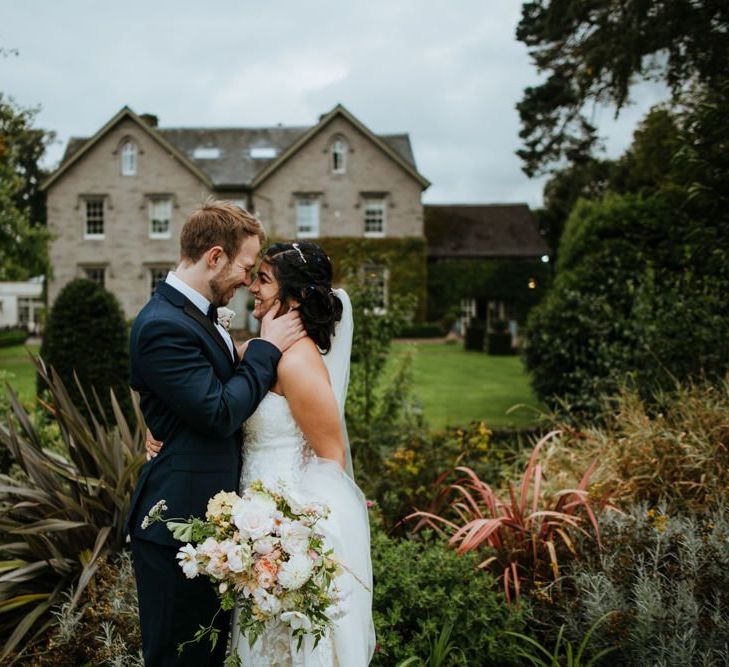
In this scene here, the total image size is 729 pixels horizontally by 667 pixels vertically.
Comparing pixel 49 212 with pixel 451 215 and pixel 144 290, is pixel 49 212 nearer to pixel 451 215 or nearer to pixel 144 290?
pixel 144 290

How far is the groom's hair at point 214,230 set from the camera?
8.68ft

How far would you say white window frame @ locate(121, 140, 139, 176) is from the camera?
103ft

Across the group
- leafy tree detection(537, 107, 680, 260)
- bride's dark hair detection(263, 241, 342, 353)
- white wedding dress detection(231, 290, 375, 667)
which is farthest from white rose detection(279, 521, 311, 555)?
leafy tree detection(537, 107, 680, 260)

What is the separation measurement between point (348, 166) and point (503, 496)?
2790 centimetres

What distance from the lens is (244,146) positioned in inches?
1331

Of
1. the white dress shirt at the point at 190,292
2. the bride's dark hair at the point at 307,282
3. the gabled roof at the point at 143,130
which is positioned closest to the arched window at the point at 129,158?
the gabled roof at the point at 143,130

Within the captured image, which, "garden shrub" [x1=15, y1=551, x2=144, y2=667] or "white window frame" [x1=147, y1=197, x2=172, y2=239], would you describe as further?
"white window frame" [x1=147, y1=197, x2=172, y2=239]

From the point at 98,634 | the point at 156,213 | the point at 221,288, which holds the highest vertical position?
the point at 156,213

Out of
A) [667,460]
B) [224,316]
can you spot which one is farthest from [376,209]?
[224,316]

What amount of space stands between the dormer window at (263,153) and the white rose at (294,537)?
33.0m

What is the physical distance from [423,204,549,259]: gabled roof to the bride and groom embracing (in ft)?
107

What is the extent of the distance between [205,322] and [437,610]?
1.96 meters

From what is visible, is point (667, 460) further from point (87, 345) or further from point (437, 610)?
point (87, 345)

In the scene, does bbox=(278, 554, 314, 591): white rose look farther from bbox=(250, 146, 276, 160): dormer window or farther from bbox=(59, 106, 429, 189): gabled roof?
bbox=(250, 146, 276, 160): dormer window
